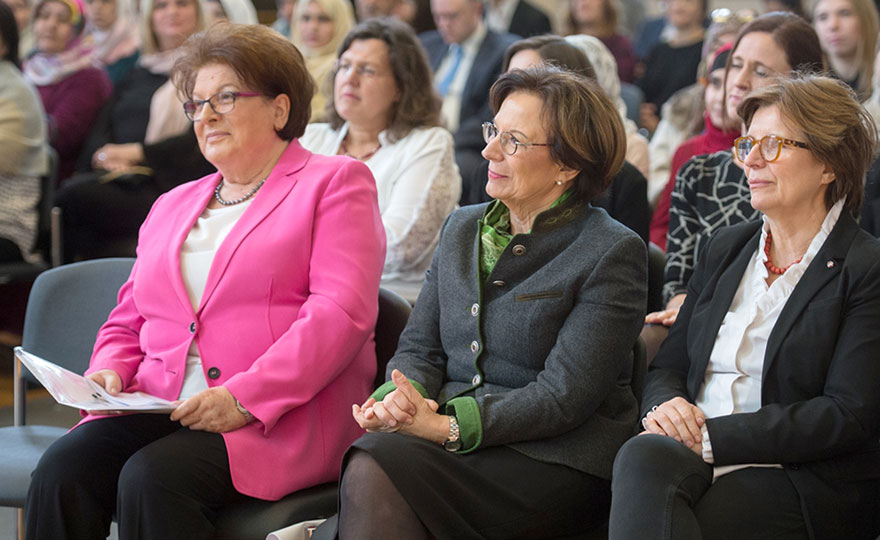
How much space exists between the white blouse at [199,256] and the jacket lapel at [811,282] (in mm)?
1235

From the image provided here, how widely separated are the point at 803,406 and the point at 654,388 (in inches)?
12.9

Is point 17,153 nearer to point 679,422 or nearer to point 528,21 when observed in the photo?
point 679,422

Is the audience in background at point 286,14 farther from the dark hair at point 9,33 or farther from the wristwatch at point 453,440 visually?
the wristwatch at point 453,440

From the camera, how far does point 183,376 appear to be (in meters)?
2.34

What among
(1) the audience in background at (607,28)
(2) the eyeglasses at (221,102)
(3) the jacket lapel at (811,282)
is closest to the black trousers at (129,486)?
(2) the eyeglasses at (221,102)

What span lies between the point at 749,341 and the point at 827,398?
21 centimetres

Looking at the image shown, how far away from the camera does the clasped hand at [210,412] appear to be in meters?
2.18

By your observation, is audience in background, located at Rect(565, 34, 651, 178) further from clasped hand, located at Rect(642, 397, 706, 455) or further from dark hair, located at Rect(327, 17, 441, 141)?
clasped hand, located at Rect(642, 397, 706, 455)

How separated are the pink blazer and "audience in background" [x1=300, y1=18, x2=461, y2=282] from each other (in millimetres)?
811

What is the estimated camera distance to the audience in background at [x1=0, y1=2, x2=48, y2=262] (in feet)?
13.7


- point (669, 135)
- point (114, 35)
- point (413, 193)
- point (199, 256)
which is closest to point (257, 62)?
point (199, 256)

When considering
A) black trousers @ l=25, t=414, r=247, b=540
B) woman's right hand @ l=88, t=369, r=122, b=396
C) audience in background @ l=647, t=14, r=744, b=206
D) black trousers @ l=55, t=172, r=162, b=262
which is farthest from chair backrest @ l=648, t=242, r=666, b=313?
black trousers @ l=55, t=172, r=162, b=262

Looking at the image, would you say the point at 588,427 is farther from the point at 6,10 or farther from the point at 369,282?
the point at 6,10

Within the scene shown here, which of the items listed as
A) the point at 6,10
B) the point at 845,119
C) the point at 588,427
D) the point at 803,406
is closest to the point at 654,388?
the point at 588,427
